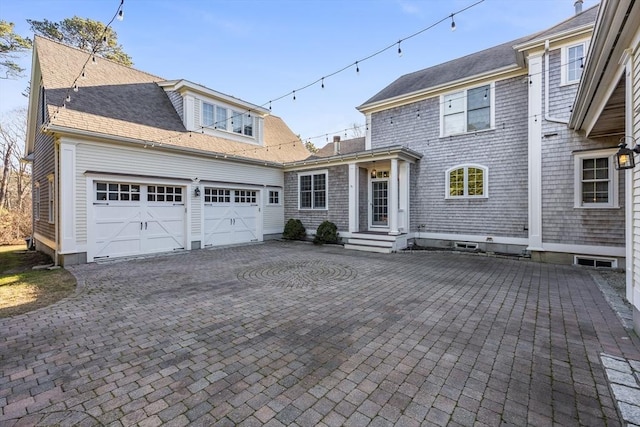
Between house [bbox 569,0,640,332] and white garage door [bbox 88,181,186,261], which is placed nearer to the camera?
house [bbox 569,0,640,332]

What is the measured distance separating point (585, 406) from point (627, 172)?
320 cm

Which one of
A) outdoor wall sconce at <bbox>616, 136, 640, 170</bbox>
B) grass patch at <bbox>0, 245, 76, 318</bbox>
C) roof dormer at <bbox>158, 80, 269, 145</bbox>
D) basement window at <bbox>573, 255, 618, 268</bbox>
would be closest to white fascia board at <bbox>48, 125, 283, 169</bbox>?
roof dormer at <bbox>158, 80, 269, 145</bbox>

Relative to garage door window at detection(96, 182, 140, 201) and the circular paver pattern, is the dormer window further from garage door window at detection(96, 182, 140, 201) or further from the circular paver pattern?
the circular paver pattern

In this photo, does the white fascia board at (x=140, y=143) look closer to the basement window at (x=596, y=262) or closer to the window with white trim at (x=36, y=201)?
the window with white trim at (x=36, y=201)

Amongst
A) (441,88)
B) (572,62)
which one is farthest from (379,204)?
(572,62)

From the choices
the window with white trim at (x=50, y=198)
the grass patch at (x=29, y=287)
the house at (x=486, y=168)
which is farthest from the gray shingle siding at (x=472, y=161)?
the window with white trim at (x=50, y=198)

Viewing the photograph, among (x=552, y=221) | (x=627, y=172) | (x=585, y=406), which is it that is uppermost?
(x=627, y=172)

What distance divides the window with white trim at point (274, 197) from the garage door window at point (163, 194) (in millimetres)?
3969

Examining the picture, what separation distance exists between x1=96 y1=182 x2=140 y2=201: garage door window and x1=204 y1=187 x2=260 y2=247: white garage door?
7.57 feet

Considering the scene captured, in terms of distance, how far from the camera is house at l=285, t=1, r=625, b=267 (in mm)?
7289

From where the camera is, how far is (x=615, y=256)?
6844 millimetres

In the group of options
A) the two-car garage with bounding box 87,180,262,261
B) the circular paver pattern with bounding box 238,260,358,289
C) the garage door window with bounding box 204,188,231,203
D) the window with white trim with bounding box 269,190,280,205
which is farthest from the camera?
the window with white trim with bounding box 269,190,280,205

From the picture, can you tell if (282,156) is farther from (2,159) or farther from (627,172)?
(2,159)

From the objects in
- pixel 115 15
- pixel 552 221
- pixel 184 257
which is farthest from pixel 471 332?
pixel 184 257
